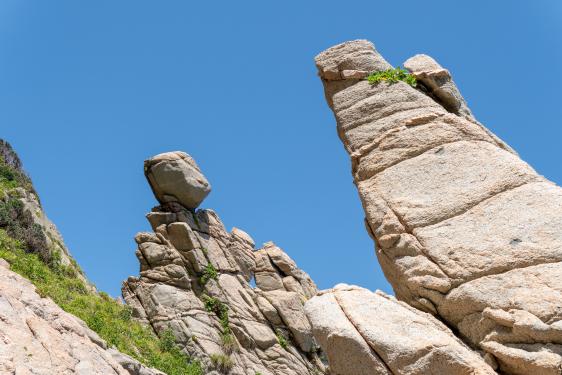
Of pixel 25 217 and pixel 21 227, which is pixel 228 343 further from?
pixel 25 217

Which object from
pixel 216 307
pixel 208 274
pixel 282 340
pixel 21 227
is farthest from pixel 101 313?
pixel 282 340

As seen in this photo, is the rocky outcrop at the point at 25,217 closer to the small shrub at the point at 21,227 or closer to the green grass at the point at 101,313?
the small shrub at the point at 21,227

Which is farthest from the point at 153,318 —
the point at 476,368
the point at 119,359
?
the point at 476,368

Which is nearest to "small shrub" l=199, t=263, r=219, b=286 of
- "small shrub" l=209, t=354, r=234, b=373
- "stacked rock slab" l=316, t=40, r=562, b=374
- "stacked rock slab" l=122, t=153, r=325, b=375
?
"stacked rock slab" l=122, t=153, r=325, b=375

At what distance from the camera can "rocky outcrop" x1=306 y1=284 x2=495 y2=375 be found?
15.1 metres

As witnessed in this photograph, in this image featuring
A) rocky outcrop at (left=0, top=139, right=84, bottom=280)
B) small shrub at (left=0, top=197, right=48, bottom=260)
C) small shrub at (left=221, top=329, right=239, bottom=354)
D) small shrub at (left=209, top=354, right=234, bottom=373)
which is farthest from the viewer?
small shrub at (left=221, top=329, right=239, bottom=354)

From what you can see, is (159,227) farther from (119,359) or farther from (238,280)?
(119,359)

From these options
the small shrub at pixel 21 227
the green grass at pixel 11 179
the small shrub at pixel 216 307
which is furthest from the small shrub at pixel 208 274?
the green grass at pixel 11 179

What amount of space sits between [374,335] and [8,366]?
794 cm

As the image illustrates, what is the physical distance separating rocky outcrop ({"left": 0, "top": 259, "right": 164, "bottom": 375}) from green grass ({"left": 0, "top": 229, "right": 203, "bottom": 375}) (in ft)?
39.1

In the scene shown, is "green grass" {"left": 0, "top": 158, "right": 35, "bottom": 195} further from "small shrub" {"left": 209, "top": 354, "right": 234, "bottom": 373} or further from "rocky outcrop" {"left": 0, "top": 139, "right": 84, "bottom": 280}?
"small shrub" {"left": 209, "top": 354, "right": 234, "bottom": 373}

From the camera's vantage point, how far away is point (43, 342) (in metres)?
14.3

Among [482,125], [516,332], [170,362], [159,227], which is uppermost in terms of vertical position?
[159,227]

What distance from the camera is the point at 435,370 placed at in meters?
15.0
